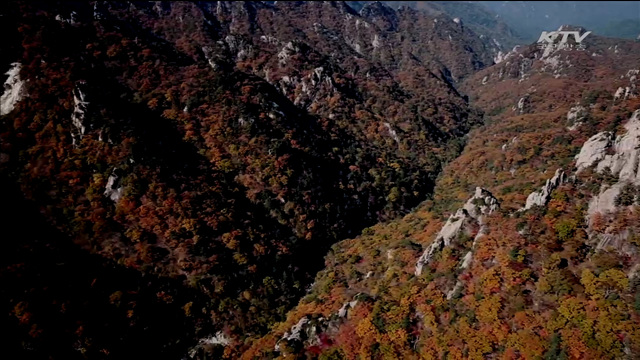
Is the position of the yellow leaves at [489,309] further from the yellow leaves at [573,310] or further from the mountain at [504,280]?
the yellow leaves at [573,310]

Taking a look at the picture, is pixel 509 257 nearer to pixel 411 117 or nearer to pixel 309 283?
pixel 309 283

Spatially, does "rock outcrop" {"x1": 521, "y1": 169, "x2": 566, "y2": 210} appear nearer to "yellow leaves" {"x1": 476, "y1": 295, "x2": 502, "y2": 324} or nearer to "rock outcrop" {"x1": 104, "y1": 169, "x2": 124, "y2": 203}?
"yellow leaves" {"x1": 476, "y1": 295, "x2": 502, "y2": 324}

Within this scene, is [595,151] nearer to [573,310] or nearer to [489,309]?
[573,310]

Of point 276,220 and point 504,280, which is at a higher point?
point 504,280

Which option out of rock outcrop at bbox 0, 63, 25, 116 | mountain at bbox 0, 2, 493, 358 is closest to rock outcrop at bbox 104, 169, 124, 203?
mountain at bbox 0, 2, 493, 358

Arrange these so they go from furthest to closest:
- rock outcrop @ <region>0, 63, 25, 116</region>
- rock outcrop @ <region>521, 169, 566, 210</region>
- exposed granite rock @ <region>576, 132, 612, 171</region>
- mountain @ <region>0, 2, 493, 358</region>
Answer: rock outcrop @ <region>0, 63, 25, 116</region>
exposed granite rock @ <region>576, 132, 612, 171</region>
rock outcrop @ <region>521, 169, 566, 210</region>
mountain @ <region>0, 2, 493, 358</region>

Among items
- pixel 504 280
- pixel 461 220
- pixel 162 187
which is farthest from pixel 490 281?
pixel 162 187
